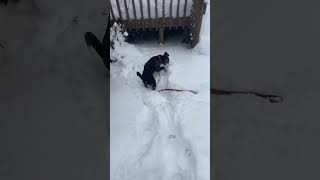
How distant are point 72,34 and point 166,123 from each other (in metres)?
2.97

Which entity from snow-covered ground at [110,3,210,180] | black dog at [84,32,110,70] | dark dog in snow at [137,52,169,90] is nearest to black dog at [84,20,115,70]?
black dog at [84,32,110,70]

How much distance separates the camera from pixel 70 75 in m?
9.04

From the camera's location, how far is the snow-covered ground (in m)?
7.48

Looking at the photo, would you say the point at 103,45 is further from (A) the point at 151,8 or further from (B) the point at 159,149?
(B) the point at 159,149

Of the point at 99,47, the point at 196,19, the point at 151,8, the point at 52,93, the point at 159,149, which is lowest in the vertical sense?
the point at 159,149

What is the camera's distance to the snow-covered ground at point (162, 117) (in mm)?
7484

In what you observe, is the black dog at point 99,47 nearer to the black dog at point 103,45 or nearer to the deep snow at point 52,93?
the black dog at point 103,45

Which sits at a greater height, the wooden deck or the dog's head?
the wooden deck

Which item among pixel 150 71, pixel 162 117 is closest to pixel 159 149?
pixel 162 117

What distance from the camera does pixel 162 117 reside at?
8.07 m
